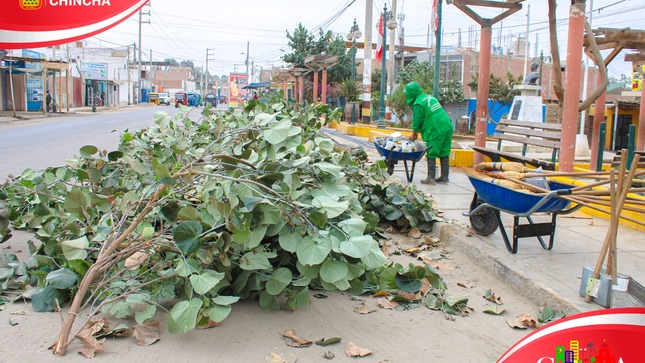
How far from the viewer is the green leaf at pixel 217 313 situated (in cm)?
350

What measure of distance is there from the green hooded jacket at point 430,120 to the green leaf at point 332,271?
19.0 feet

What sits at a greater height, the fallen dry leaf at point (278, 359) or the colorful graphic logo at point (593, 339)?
the colorful graphic logo at point (593, 339)

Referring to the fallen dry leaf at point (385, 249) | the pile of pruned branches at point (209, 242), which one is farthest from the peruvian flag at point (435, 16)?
the pile of pruned branches at point (209, 242)

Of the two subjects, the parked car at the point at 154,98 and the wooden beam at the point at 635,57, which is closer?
the wooden beam at the point at 635,57

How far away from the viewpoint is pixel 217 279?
3.52 meters

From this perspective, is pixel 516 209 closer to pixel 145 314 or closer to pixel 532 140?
pixel 145 314

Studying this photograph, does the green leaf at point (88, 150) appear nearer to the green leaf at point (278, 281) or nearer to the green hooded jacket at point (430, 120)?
the green leaf at point (278, 281)

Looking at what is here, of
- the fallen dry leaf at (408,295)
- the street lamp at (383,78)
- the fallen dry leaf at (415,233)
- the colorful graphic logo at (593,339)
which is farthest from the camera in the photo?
the street lamp at (383,78)

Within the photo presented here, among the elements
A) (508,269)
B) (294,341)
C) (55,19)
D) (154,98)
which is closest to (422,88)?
(508,269)

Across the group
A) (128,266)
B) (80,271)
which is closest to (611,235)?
(128,266)

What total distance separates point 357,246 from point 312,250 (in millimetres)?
293

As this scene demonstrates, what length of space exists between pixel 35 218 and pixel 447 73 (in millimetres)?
45722

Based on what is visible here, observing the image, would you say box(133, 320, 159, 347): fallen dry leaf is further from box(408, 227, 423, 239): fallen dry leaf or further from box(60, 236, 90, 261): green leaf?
box(408, 227, 423, 239): fallen dry leaf

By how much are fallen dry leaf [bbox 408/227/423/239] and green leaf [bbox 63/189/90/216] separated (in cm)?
373
